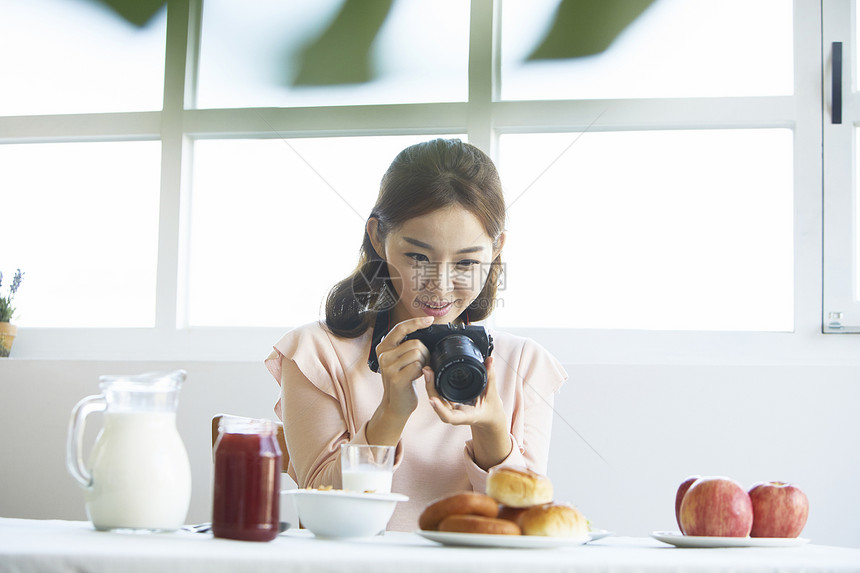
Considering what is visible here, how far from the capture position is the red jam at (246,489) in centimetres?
68

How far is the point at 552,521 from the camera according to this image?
2.34ft

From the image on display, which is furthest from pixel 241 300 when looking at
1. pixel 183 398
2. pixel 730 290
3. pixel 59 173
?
pixel 730 290

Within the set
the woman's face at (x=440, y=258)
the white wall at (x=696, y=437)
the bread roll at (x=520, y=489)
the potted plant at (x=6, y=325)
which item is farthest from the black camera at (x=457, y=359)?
the potted plant at (x=6, y=325)

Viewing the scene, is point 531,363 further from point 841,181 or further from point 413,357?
point 841,181

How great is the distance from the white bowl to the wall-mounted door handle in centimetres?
170

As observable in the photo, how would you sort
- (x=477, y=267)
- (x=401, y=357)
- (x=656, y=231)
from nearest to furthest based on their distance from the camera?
(x=401, y=357)
(x=477, y=267)
(x=656, y=231)

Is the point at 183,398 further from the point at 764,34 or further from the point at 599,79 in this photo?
the point at 764,34

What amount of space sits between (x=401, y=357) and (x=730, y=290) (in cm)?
122

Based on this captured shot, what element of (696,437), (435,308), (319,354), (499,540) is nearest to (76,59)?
(319,354)

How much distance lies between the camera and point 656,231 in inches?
82.6

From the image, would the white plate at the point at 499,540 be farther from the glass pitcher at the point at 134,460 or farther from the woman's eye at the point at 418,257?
the woman's eye at the point at 418,257

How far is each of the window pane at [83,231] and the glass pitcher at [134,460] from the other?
64.6 inches

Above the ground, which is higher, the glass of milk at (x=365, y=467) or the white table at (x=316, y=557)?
the glass of milk at (x=365, y=467)

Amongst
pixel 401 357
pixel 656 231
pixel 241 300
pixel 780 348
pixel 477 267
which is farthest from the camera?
pixel 241 300
